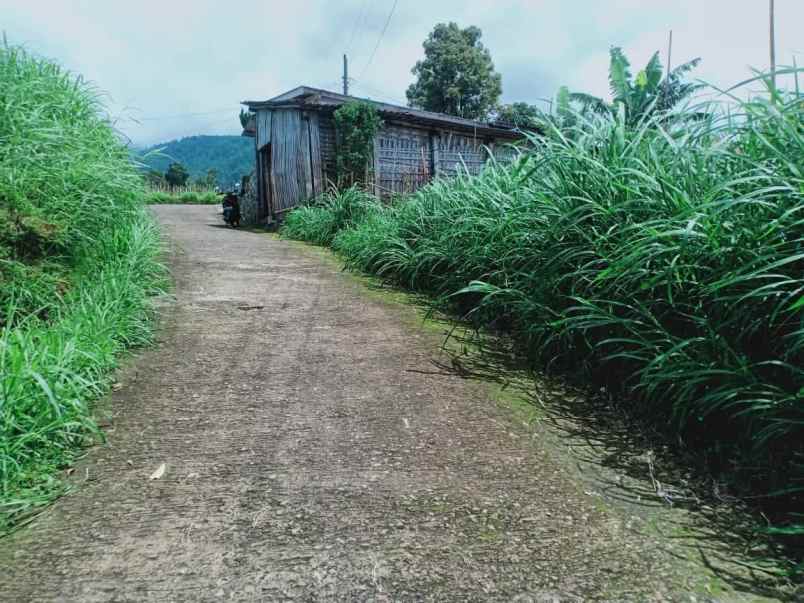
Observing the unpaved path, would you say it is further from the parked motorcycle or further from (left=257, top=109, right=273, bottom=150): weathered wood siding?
(left=257, top=109, right=273, bottom=150): weathered wood siding

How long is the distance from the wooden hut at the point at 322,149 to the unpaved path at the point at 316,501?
30.7ft

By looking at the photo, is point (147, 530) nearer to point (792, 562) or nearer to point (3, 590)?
point (3, 590)

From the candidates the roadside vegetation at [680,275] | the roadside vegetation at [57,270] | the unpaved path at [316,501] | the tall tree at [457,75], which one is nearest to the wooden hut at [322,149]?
the roadside vegetation at [57,270]

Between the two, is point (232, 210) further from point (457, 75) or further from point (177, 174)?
point (177, 174)

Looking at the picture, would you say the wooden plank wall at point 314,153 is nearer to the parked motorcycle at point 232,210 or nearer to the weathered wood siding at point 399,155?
the weathered wood siding at point 399,155

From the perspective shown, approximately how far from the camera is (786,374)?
197 cm

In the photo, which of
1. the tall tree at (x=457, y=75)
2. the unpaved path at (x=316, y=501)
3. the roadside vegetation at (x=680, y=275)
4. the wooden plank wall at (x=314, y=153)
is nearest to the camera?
the unpaved path at (x=316, y=501)

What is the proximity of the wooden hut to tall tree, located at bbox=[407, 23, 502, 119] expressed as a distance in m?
20.4

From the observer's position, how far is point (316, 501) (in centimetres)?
180

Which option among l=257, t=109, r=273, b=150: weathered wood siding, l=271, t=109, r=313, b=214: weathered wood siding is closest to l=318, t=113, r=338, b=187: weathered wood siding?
l=271, t=109, r=313, b=214: weathered wood siding

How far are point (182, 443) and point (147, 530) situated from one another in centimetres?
52

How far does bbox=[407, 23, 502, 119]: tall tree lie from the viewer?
33.4 metres

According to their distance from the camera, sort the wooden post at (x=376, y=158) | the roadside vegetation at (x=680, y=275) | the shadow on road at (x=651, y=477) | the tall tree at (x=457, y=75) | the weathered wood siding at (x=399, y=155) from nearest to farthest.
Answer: the shadow on road at (x=651, y=477) → the roadside vegetation at (x=680, y=275) → the wooden post at (x=376, y=158) → the weathered wood siding at (x=399, y=155) → the tall tree at (x=457, y=75)

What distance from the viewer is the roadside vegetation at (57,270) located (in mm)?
1982
